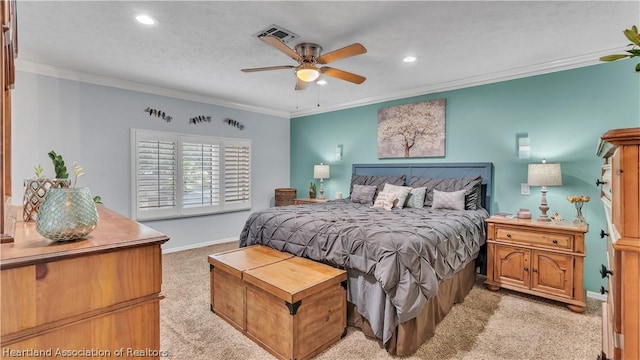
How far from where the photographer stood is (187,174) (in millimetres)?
4801

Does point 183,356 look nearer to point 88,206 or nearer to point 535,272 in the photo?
point 88,206

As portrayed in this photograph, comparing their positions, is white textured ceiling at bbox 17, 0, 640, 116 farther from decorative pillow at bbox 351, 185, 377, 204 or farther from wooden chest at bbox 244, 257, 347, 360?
wooden chest at bbox 244, 257, 347, 360

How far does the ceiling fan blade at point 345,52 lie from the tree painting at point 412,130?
2.23 m

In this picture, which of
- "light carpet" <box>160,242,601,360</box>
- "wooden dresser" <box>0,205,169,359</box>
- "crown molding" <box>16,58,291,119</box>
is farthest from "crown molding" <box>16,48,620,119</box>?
"wooden dresser" <box>0,205,169,359</box>

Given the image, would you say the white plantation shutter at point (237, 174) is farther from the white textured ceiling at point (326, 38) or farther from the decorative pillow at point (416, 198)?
the decorative pillow at point (416, 198)

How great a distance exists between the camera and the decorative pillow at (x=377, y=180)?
4.46 m

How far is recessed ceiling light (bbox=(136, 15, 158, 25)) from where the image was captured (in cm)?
242

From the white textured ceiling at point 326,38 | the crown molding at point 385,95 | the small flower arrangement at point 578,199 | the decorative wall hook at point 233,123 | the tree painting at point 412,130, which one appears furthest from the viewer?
the decorative wall hook at point 233,123

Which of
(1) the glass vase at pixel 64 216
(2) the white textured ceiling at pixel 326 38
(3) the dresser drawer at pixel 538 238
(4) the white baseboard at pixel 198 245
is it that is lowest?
(4) the white baseboard at pixel 198 245

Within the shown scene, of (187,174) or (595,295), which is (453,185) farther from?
(187,174)

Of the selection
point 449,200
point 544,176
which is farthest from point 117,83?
point 544,176

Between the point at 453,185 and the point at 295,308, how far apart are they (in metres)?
2.84

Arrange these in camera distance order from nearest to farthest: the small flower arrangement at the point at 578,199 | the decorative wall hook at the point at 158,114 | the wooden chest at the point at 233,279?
the wooden chest at the point at 233,279 < the small flower arrangement at the point at 578,199 < the decorative wall hook at the point at 158,114

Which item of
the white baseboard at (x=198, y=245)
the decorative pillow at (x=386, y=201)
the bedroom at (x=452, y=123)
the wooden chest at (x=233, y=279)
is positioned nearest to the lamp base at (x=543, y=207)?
the bedroom at (x=452, y=123)
